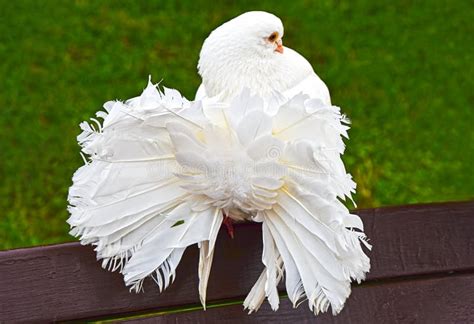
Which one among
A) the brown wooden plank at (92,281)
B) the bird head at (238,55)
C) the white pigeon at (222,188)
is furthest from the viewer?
the bird head at (238,55)

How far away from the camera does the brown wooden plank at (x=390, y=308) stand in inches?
66.4

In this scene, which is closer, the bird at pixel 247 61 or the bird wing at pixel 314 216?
the bird wing at pixel 314 216

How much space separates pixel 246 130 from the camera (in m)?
1.48

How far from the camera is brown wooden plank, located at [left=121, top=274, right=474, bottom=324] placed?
1687 millimetres

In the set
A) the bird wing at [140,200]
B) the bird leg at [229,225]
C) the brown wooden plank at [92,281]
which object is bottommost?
the brown wooden plank at [92,281]

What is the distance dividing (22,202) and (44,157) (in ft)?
0.74

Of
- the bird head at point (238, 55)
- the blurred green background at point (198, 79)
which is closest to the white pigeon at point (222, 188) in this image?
the bird head at point (238, 55)

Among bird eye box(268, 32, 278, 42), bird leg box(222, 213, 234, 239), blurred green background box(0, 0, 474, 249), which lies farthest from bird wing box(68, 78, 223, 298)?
blurred green background box(0, 0, 474, 249)

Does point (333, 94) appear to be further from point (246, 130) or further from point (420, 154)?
point (246, 130)

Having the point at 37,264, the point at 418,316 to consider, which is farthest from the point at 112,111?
the point at 418,316

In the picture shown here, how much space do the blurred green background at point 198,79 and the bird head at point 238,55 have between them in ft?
4.90

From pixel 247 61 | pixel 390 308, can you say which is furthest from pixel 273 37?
pixel 390 308

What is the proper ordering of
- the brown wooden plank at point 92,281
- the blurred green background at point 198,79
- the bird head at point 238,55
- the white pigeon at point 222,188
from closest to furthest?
1. the white pigeon at point 222,188
2. the brown wooden plank at point 92,281
3. the bird head at point 238,55
4. the blurred green background at point 198,79

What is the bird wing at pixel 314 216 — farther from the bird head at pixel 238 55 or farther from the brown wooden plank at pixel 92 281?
the bird head at pixel 238 55
